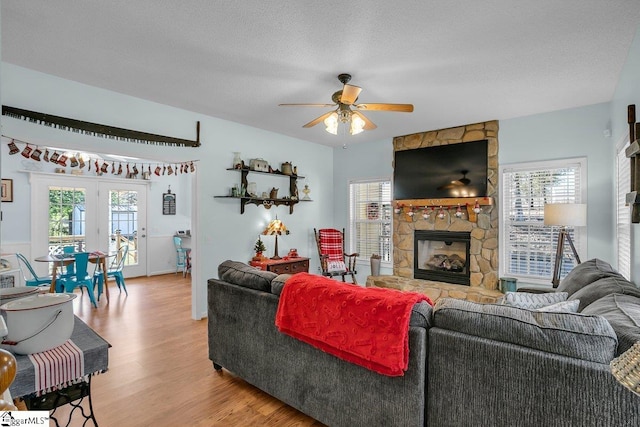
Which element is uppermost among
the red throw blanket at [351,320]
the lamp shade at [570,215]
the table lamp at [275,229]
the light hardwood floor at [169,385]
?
the lamp shade at [570,215]

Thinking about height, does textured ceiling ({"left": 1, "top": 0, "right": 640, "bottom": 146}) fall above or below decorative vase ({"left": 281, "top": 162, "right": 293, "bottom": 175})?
above

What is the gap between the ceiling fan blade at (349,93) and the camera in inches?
112

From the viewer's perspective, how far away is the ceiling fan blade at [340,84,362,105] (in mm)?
2855

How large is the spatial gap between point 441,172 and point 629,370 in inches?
184

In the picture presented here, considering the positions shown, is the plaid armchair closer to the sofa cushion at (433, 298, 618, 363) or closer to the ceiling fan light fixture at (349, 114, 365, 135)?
the ceiling fan light fixture at (349, 114, 365, 135)

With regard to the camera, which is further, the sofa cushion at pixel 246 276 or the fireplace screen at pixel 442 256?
the fireplace screen at pixel 442 256

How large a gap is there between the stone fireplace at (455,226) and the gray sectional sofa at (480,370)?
227cm

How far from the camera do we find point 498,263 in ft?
15.5

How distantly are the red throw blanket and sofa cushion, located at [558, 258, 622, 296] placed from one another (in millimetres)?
1477

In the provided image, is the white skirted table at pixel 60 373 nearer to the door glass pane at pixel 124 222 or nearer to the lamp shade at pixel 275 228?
the lamp shade at pixel 275 228

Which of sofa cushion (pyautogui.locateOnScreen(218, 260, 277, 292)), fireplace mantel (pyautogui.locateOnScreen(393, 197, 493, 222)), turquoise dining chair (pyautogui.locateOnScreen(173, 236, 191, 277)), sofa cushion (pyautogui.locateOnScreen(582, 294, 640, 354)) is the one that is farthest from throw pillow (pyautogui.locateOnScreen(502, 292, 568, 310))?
turquoise dining chair (pyautogui.locateOnScreen(173, 236, 191, 277))

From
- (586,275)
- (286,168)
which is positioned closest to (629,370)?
(586,275)

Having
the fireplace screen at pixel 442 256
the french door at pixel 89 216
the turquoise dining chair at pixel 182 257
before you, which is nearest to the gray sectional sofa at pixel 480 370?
the fireplace screen at pixel 442 256

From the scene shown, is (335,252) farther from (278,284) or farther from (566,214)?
(278,284)
